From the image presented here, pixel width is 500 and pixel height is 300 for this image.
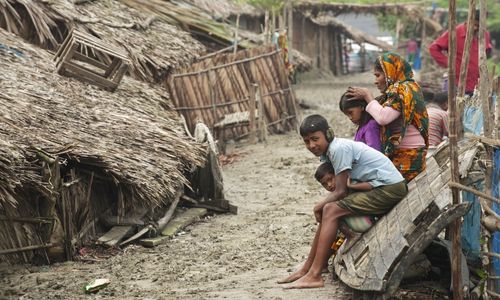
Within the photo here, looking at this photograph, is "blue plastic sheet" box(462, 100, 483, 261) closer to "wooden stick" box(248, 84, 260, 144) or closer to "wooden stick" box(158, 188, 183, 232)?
"wooden stick" box(158, 188, 183, 232)

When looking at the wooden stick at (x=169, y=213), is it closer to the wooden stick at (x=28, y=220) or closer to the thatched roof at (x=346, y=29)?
the wooden stick at (x=28, y=220)

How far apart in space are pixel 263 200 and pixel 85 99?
2524mm

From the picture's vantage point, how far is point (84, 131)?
809 centimetres

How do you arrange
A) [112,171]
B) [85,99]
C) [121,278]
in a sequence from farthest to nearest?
[85,99], [112,171], [121,278]

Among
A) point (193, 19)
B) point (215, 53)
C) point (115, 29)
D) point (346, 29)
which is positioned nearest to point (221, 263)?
point (115, 29)

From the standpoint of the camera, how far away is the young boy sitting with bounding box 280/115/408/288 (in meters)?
5.52

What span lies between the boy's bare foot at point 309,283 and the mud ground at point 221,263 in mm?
45

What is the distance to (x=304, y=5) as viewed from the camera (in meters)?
25.5

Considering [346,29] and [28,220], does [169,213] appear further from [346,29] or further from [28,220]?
[346,29]

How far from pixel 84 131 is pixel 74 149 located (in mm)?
669

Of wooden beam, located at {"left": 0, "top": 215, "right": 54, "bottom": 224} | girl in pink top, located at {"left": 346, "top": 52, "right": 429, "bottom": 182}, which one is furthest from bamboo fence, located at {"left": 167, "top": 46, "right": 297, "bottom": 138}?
girl in pink top, located at {"left": 346, "top": 52, "right": 429, "bottom": 182}

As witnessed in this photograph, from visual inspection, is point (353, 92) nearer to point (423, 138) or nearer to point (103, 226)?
point (423, 138)

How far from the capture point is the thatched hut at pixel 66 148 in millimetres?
7105

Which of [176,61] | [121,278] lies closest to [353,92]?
[121,278]
